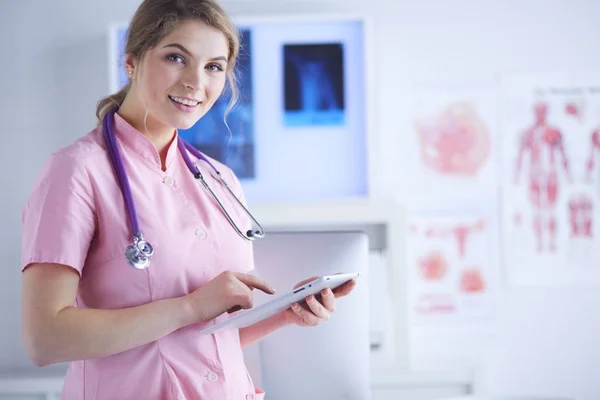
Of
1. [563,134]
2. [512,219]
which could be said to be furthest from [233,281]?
[563,134]

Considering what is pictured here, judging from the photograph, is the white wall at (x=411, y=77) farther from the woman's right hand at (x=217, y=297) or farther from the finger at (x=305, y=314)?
the woman's right hand at (x=217, y=297)

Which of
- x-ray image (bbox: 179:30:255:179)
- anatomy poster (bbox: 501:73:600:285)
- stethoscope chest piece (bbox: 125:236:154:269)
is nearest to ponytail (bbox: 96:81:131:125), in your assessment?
stethoscope chest piece (bbox: 125:236:154:269)

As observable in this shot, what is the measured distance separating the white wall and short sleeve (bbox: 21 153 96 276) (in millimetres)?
1451

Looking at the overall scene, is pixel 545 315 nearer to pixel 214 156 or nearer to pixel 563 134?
pixel 563 134

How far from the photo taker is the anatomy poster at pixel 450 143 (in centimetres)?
235

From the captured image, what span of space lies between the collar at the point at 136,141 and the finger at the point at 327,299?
36cm

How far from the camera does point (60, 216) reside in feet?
3.05

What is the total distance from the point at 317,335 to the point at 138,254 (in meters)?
0.66

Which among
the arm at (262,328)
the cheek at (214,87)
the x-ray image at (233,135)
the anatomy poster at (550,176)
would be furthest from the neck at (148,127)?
the anatomy poster at (550,176)

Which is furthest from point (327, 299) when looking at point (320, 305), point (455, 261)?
point (455, 261)

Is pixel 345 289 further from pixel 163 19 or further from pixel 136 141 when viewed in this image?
pixel 163 19

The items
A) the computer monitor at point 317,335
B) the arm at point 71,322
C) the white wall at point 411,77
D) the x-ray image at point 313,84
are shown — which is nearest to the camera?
the arm at point 71,322

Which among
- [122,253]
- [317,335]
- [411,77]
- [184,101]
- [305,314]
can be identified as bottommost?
[317,335]

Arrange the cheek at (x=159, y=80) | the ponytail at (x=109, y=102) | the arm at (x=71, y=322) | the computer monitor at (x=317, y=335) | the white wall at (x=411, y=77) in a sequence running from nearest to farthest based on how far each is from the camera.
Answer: the arm at (x=71, y=322)
the cheek at (x=159, y=80)
the ponytail at (x=109, y=102)
the computer monitor at (x=317, y=335)
the white wall at (x=411, y=77)
